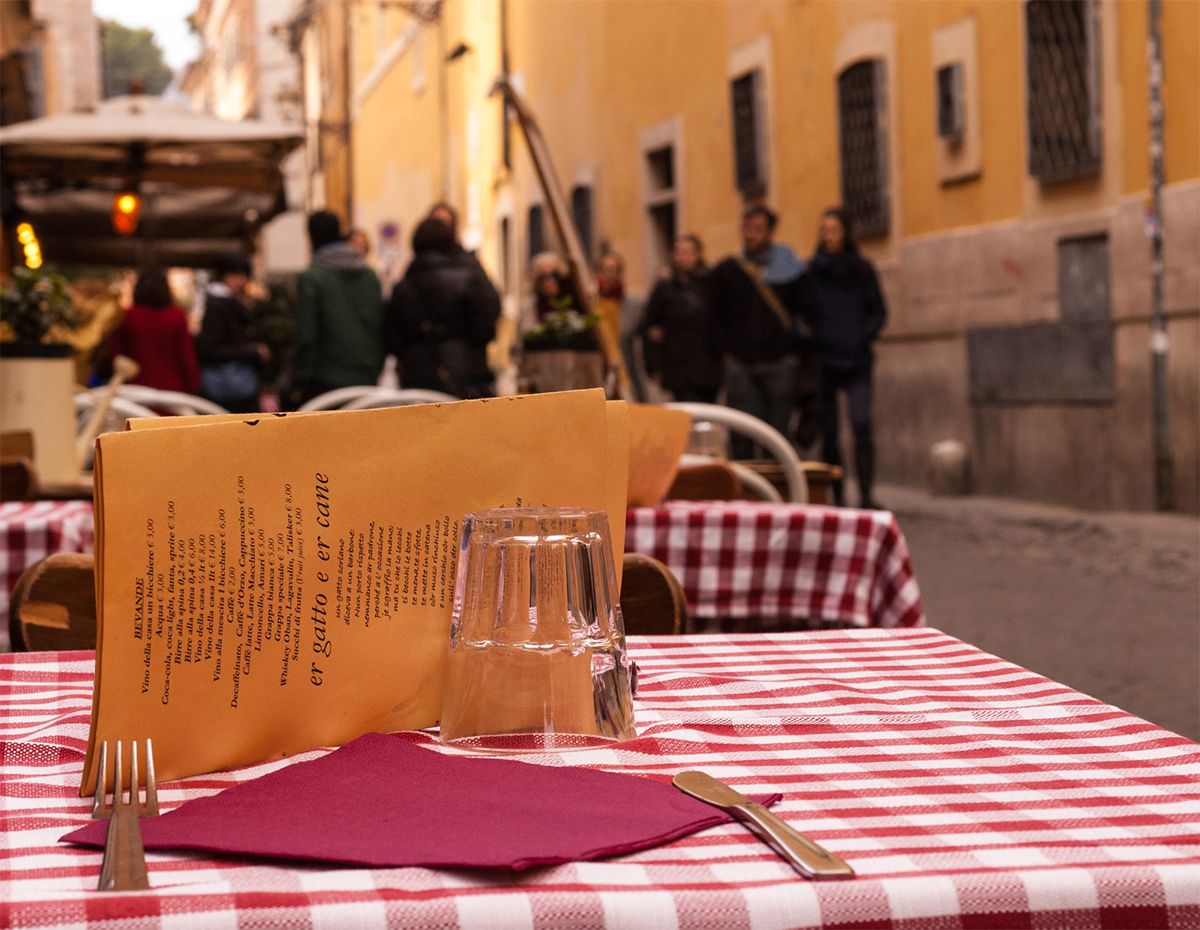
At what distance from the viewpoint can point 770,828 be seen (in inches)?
30.5

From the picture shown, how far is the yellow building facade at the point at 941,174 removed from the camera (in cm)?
700

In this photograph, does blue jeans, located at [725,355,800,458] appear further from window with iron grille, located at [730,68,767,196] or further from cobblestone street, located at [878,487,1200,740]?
window with iron grille, located at [730,68,767,196]

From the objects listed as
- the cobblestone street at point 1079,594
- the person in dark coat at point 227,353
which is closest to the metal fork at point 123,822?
the cobblestone street at point 1079,594

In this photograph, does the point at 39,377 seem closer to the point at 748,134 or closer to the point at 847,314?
the point at 847,314

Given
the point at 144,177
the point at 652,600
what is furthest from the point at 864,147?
the point at 652,600

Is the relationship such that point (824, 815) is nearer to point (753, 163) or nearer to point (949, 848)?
point (949, 848)

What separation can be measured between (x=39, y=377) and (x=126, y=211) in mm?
6995

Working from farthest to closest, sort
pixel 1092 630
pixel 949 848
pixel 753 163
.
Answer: pixel 753 163 → pixel 1092 630 → pixel 949 848

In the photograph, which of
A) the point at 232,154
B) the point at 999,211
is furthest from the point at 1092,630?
the point at 232,154

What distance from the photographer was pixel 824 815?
0.82 meters

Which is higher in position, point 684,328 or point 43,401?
point 684,328

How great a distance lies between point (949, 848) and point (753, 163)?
9.93 meters

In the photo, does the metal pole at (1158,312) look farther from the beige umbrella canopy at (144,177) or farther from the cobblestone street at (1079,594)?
the beige umbrella canopy at (144,177)

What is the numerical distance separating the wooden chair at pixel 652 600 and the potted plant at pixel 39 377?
6.16ft
